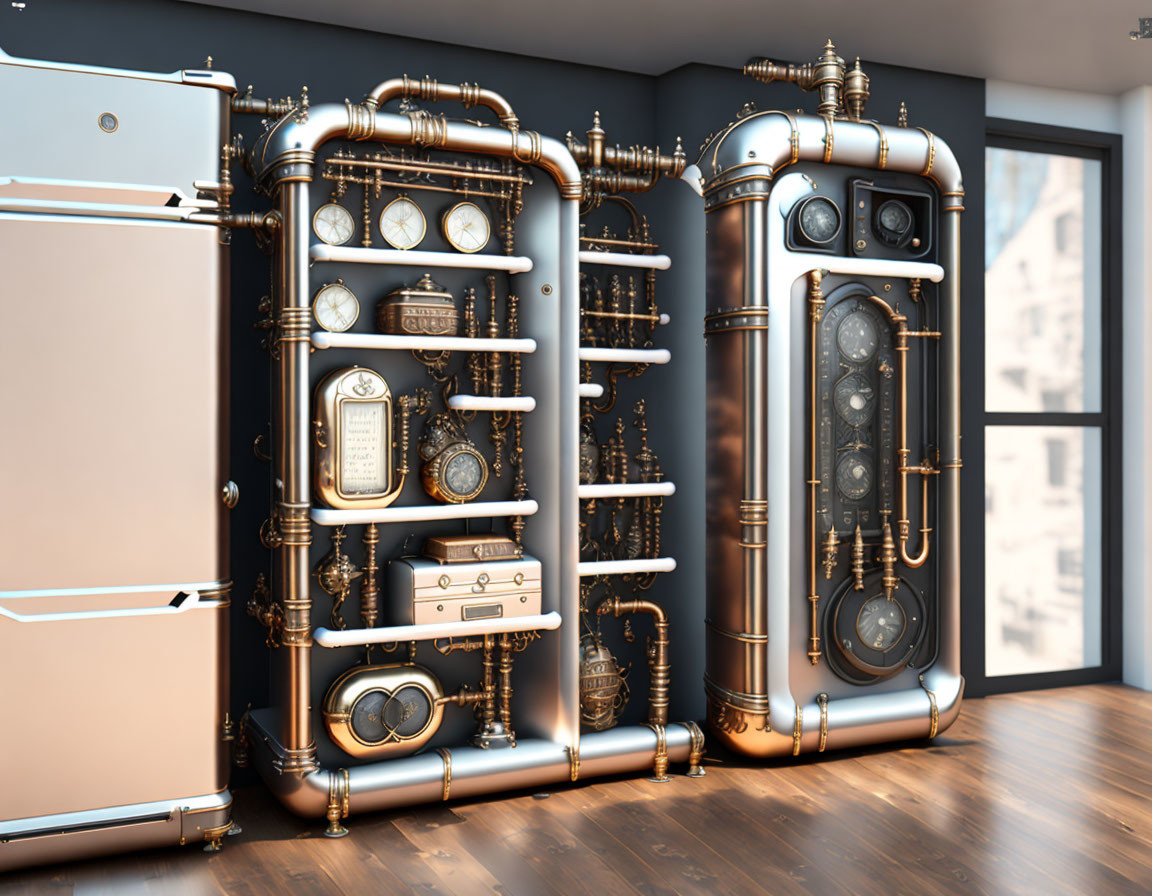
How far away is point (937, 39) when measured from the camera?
414 centimetres

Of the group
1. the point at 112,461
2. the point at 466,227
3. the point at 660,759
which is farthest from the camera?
the point at 660,759

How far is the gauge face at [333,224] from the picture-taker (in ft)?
10.9

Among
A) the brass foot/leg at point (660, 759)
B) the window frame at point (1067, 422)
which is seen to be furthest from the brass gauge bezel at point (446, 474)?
the window frame at point (1067, 422)

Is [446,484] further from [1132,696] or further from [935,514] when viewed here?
[1132,696]

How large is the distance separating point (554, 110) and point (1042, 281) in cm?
239

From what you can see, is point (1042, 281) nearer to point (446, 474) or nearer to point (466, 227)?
point (466, 227)

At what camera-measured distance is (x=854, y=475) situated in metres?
3.87

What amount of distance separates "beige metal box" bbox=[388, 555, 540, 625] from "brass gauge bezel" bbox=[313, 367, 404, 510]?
0.26 metres

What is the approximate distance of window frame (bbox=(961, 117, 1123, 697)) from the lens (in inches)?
184

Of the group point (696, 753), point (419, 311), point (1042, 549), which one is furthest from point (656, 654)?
point (1042, 549)

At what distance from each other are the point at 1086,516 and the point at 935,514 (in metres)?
1.38

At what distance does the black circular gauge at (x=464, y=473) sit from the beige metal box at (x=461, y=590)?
9.7 inches

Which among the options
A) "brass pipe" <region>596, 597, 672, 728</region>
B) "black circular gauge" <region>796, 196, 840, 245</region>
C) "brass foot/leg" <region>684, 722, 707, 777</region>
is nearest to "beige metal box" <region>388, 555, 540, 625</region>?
"brass pipe" <region>596, 597, 672, 728</region>

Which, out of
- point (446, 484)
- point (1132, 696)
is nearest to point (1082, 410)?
point (1132, 696)
